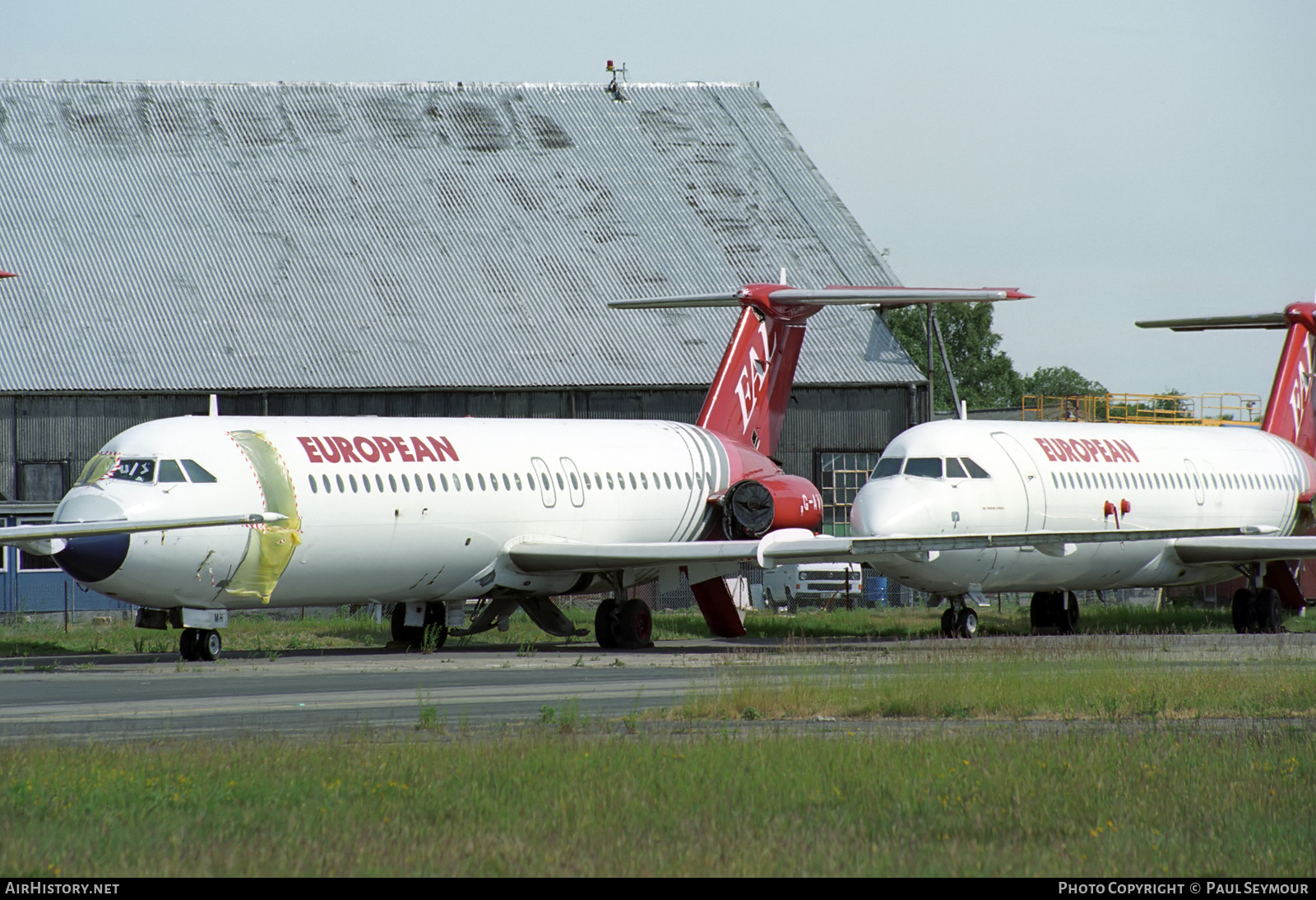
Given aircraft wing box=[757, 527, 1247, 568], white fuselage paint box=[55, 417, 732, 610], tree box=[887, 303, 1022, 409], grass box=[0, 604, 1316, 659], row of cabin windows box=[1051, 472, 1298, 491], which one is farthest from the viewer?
tree box=[887, 303, 1022, 409]

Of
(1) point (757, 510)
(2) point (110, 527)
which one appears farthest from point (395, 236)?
(2) point (110, 527)

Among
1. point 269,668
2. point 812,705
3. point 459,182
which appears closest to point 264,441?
point 269,668

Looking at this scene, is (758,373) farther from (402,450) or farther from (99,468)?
(99,468)

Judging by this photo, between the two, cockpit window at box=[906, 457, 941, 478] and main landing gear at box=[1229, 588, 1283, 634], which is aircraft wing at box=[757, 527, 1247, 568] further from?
main landing gear at box=[1229, 588, 1283, 634]

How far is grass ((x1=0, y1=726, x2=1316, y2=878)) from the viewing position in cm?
964

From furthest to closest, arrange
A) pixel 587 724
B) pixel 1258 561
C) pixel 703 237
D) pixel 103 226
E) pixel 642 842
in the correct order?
pixel 703 237, pixel 103 226, pixel 1258 561, pixel 587 724, pixel 642 842

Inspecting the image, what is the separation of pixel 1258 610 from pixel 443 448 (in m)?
17.5

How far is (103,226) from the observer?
4803 cm

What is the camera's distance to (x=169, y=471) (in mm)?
25359

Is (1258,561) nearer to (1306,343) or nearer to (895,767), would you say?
(1306,343)

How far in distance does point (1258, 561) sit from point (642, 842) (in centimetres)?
2875

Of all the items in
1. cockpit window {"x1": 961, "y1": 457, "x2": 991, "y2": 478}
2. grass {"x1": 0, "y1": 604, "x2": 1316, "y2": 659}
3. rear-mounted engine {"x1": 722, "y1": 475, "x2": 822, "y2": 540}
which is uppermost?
cockpit window {"x1": 961, "y1": 457, "x2": 991, "y2": 478}

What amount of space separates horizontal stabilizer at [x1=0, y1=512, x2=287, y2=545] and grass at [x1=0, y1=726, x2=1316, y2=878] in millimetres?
8299

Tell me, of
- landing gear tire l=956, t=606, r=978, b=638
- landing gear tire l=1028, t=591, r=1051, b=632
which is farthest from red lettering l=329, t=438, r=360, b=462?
landing gear tire l=1028, t=591, r=1051, b=632
